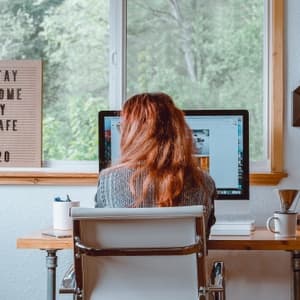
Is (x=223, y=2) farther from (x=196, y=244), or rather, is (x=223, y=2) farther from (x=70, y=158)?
(x=196, y=244)

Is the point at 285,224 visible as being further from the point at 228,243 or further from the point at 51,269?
the point at 51,269

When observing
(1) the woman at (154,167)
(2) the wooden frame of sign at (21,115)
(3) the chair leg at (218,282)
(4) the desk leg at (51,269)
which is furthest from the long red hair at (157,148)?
(2) the wooden frame of sign at (21,115)

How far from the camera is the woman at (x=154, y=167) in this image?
1.83 metres

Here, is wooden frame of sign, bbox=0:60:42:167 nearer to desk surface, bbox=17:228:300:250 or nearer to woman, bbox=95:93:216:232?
desk surface, bbox=17:228:300:250

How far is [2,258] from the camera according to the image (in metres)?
2.86

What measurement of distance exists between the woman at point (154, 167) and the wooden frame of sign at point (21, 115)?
3.08 ft

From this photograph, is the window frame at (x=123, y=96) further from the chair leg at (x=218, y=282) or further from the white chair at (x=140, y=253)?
the white chair at (x=140, y=253)

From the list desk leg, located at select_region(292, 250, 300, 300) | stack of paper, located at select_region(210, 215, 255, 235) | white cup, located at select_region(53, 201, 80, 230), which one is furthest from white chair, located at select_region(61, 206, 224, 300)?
desk leg, located at select_region(292, 250, 300, 300)

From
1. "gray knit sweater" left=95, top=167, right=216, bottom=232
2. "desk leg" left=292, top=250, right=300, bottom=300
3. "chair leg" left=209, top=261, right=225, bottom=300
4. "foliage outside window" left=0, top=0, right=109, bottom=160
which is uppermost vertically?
"foliage outside window" left=0, top=0, right=109, bottom=160

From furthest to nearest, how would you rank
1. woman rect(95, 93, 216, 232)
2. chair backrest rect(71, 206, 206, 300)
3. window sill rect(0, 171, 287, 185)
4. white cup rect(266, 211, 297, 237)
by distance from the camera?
window sill rect(0, 171, 287, 185) → white cup rect(266, 211, 297, 237) → woman rect(95, 93, 216, 232) → chair backrest rect(71, 206, 206, 300)

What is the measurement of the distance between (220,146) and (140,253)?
2.76 ft

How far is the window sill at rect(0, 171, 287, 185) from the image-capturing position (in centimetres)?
273

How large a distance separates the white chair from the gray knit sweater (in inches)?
6.6

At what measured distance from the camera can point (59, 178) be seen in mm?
2787
